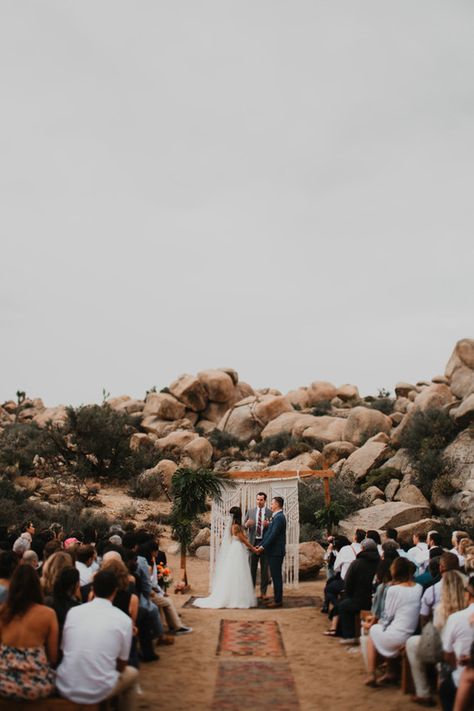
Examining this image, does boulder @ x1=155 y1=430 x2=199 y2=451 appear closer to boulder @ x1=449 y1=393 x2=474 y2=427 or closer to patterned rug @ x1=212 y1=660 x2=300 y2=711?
boulder @ x1=449 y1=393 x2=474 y2=427

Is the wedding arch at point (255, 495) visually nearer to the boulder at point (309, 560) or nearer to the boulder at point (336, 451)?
the boulder at point (309, 560)

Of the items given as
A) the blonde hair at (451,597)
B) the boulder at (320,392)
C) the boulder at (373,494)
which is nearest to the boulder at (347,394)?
the boulder at (320,392)

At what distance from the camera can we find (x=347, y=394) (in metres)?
52.3

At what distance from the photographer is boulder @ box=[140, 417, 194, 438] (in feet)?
142

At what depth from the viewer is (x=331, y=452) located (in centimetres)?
3272

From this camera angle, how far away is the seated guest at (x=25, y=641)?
211 inches

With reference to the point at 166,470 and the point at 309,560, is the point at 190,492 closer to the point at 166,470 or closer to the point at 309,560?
the point at 309,560

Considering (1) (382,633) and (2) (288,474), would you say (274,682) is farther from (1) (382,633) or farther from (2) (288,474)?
(2) (288,474)

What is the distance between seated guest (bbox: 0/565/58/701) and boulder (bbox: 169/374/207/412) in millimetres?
41325

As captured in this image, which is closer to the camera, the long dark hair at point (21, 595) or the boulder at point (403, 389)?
the long dark hair at point (21, 595)

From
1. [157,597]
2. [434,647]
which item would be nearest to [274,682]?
[434,647]

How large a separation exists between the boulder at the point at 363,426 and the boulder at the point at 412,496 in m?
8.74

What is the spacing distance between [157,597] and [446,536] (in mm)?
12598

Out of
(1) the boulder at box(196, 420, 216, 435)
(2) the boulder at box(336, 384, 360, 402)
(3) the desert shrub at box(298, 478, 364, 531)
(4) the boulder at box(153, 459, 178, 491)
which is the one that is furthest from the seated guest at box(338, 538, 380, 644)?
(2) the boulder at box(336, 384, 360, 402)
